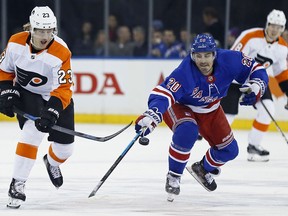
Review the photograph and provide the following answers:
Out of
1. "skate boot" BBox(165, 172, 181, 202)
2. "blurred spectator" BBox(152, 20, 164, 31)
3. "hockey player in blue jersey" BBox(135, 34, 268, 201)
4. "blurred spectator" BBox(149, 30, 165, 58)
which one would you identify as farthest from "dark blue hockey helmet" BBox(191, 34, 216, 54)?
"blurred spectator" BBox(152, 20, 164, 31)

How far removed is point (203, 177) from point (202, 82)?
2.40 ft

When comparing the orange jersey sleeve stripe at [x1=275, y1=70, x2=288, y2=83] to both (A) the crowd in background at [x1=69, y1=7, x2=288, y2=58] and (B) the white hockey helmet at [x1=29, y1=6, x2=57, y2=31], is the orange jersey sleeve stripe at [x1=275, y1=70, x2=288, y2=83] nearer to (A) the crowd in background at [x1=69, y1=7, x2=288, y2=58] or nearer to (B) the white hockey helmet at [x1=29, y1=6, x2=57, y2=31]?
(A) the crowd in background at [x1=69, y1=7, x2=288, y2=58]

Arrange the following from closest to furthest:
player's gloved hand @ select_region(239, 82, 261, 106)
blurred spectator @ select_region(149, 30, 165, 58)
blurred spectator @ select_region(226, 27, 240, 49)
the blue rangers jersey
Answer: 1. the blue rangers jersey
2. player's gloved hand @ select_region(239, 82, 261, 106)
3. blurred spectator @ select_region(226, 27, 240, 49)
4. blurred spectator @ select_region(149, 30, 165, 58)

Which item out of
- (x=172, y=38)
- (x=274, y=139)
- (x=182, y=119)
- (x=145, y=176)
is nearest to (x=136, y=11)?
(x=172, y=38)

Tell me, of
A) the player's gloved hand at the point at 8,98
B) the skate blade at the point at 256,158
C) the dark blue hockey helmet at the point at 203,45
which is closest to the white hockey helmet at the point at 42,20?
the player's gloved hand at the point at 8,98

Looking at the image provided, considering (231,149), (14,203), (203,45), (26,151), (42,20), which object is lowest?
(14,203)

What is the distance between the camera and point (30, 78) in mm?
5863

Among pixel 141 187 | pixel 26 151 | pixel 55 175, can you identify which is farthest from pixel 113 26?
pixel 26 151

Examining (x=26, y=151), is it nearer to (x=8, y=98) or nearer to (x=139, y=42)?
(x=8, y=98)

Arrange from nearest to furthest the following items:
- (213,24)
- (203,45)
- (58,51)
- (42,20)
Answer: (42,20) < (58,51) < (203,45) < (213,24)

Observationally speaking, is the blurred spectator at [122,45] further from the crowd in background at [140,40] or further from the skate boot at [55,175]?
the skate boot at [55,175]

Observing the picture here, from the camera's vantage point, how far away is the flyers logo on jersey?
5.85 m

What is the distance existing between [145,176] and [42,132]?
1.61 m

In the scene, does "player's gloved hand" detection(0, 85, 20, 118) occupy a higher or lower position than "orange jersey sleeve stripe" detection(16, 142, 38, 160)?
higher
